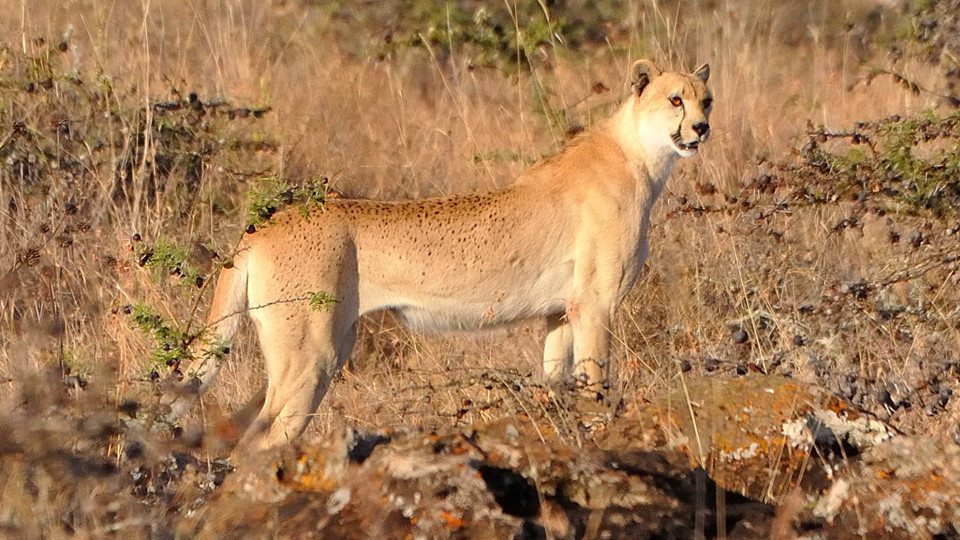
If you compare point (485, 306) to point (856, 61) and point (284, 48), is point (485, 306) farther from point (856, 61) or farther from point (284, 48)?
point (856, 61)

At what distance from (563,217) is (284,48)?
19.5 ft

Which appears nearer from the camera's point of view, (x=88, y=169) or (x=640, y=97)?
(x=640, y=97)

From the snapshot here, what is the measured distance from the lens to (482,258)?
6.84m

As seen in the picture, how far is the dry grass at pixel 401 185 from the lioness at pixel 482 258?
27 cm

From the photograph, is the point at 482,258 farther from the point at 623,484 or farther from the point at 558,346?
the point at 623,484

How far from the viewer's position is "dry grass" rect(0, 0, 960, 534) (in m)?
6.30

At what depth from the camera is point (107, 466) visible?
10.3 ft

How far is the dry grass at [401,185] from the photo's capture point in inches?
248

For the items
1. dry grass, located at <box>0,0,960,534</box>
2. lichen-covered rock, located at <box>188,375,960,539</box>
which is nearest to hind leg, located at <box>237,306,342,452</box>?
dry grass, located at <box>0,0,960,534</box>

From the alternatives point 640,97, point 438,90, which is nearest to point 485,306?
point 640,97

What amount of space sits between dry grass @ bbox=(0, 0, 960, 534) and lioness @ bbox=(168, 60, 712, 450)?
267 millimetres

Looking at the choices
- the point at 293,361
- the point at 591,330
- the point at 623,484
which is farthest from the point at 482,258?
the point at 623,484

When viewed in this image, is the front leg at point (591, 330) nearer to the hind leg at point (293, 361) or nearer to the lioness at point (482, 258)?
the lioness at point (482, 258)

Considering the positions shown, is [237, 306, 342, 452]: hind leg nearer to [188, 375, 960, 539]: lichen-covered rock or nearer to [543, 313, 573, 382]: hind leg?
[543, 313, 573, 382]: hind leg
